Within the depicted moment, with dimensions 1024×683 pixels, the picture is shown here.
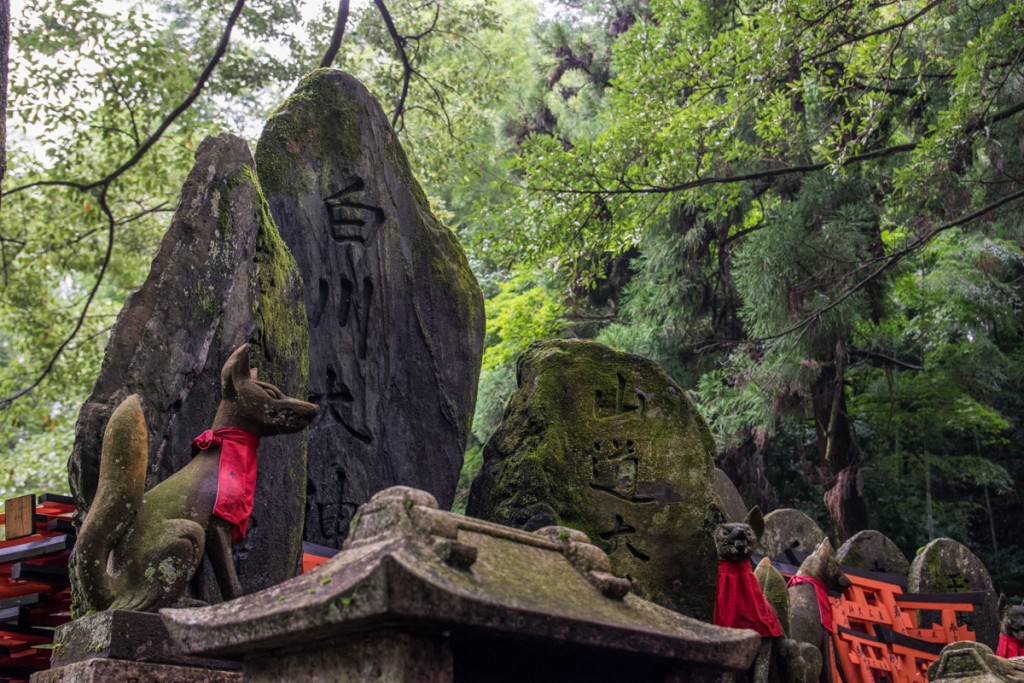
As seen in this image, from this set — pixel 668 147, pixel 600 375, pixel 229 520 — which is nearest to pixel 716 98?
pixel 668 147

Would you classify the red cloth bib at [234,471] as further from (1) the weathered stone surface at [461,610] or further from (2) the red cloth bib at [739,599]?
(2) the red cloth bib at [739,599]

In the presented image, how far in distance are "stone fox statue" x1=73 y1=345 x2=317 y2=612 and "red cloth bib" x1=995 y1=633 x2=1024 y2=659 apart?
18.5ft

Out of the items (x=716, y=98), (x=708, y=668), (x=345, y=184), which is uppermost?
(x=716, y=98)

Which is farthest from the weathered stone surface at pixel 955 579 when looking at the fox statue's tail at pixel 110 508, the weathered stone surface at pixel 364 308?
the fox statue's tail at pixel 110 508

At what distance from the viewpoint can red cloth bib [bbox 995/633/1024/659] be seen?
6980 mm

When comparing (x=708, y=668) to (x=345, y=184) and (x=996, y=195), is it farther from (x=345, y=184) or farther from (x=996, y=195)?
(x=996, y=195)

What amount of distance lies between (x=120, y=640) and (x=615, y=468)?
3.58 meters

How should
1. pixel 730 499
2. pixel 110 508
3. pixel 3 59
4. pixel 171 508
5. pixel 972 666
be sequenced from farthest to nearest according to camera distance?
pixel 730 499
pixel 972 666
pixel 3 59
pixel 171 508
pixel 110 508

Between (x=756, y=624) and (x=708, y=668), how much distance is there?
7.61 feet

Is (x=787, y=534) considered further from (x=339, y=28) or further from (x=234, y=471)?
(x=339, y=28)

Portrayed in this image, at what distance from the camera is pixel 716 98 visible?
39.0ft

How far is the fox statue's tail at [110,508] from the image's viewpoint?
12.0 feet

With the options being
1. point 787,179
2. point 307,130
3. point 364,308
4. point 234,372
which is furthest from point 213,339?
point 787,179

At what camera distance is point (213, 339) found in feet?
15.8
